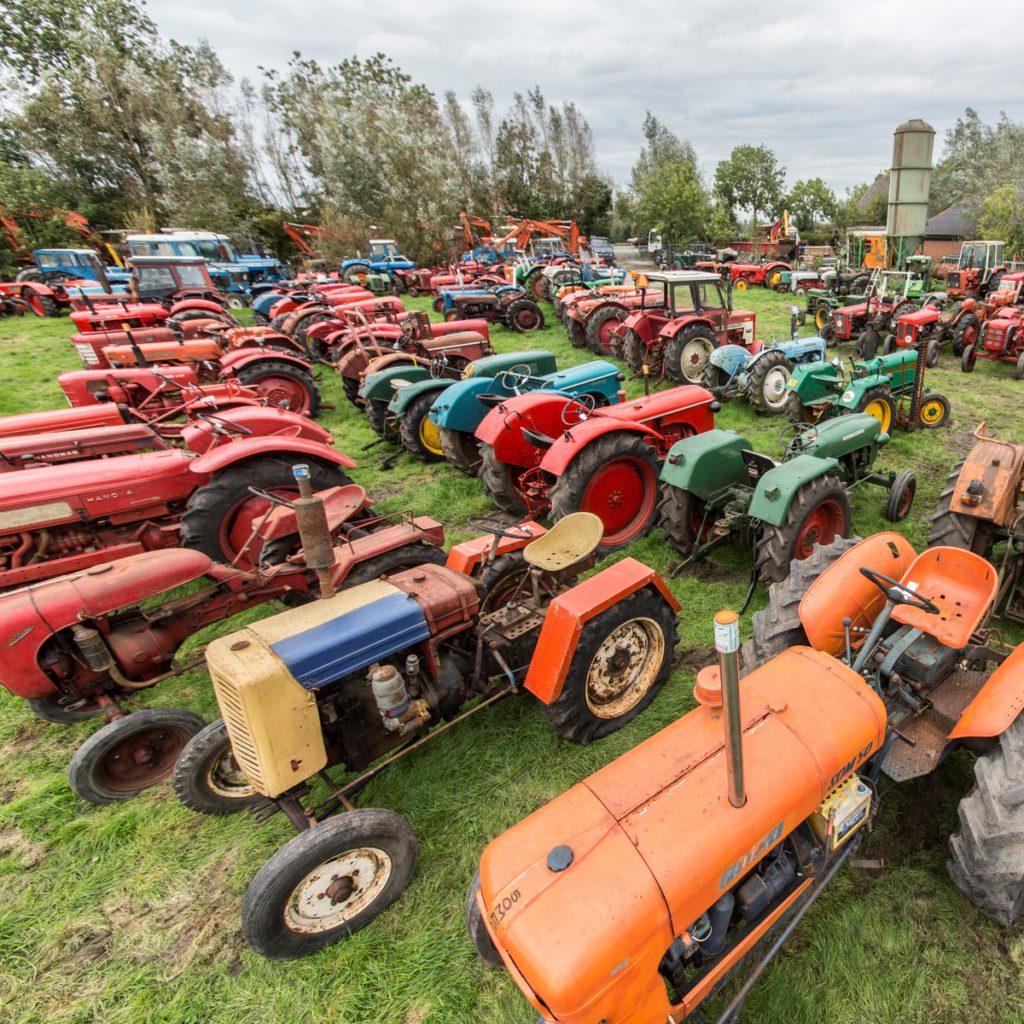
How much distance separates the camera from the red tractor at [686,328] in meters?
7.71

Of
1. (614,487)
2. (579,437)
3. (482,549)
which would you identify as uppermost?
(579,437)

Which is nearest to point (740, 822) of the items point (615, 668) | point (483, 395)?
point (615, 668)

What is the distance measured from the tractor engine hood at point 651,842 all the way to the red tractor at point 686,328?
640cm

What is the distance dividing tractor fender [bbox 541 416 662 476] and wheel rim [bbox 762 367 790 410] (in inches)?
130

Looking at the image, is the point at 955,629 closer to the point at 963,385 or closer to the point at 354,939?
the point at 354,939

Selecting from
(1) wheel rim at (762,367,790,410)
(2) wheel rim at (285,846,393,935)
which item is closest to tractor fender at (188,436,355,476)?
(2) wheel rim at (285,846,393,935)

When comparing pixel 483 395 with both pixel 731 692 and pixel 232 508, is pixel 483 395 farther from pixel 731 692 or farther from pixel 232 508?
pixel 731 692

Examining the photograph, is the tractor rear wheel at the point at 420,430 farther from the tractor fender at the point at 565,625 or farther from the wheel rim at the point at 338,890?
the wheel rim at the point at 338,890

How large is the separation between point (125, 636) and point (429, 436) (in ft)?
13.3

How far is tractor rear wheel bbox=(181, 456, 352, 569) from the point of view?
13.5 ft

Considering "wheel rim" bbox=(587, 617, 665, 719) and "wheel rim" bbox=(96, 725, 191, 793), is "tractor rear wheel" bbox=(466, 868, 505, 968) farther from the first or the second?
"wheel rim" bbox=(96, 725, 191, 793)

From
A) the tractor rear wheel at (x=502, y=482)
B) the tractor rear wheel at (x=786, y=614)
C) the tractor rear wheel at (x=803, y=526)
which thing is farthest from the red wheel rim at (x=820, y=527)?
the tractor rear wheel at (x=502, y=482)

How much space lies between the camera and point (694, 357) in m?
7.96

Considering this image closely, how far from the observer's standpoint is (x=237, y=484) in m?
4.21
